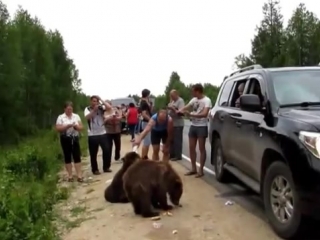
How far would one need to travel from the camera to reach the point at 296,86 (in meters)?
7.57

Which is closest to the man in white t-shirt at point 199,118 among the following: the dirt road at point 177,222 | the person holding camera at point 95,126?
the dirt road at point 177,222

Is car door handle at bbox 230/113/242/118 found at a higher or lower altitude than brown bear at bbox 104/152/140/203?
higher

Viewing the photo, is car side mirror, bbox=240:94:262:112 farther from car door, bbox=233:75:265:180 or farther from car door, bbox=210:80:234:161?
car door, bbox=210:80:234:161

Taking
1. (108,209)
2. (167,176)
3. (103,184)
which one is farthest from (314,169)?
(103,184)

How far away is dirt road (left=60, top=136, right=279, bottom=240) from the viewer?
7.08 metres

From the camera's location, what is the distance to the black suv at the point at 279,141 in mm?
5973

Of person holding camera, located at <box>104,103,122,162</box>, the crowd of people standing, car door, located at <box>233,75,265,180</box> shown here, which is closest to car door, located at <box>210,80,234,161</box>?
the crowd of people standing

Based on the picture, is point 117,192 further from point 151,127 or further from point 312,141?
point 312,141

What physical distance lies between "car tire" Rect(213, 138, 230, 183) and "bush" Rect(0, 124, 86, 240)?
2.89 metres

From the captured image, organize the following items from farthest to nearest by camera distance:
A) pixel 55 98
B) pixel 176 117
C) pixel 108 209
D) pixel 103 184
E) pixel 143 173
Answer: pixel 55 98, pixel 176 117, pixel 103 184, pixel 108 209, pixel 143 173

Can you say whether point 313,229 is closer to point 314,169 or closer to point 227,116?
point 314,169

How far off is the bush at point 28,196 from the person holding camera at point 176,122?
9.76 ft

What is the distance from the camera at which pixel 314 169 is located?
5844mm

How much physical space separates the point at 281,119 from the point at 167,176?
2.16m
